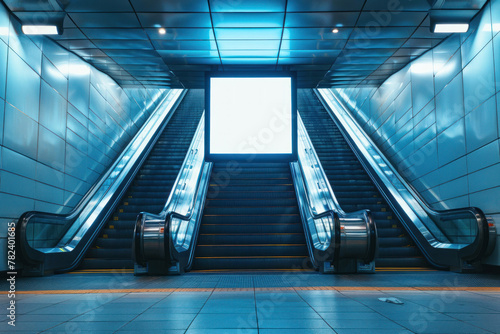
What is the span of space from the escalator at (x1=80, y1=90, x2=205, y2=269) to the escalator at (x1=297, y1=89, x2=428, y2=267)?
3970mm

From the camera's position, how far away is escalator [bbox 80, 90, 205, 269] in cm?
786

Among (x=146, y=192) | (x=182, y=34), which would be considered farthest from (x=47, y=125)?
Result: (x=146, y=192)

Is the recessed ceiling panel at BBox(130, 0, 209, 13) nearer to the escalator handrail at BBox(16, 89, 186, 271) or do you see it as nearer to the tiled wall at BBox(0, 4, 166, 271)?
the tiled wall at BBox(0, 4, 166, 271)

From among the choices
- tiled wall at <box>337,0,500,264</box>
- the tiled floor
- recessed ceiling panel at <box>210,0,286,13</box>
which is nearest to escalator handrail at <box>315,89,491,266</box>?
tiled wall at <box>337,0,500,264</box>

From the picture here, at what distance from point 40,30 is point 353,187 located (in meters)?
7.12

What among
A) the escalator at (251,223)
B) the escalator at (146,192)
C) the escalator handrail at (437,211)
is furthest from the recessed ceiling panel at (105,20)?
the escalator handrail at (437,211)

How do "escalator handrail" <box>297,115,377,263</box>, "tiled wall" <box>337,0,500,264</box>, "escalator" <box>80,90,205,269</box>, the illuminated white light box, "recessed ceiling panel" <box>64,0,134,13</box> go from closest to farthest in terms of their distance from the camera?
1. "recessed ceiling panel" <box>64,0,134,13</box>
2. "tiled wall" <box>337,0,500,264</box>
3. "escalator handrail" <box>297,115,377,263</box>
4. "escalator" <box>80,90,205,269</box>
5. the illuminated white light box

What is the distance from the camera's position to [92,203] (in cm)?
897

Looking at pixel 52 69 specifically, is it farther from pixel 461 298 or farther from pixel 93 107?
pixel 461 298

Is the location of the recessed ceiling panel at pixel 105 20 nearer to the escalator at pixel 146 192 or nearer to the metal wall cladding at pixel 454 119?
the escalator at pixel 146 192

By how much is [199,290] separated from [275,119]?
189 inches

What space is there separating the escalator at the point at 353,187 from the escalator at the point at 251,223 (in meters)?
1.19

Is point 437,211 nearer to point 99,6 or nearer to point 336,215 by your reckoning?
point 336,215

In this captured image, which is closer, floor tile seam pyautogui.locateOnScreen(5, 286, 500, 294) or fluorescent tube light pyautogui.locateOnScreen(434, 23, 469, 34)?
floor tile seam pyautogui.locateOnScreen(5, 286, 500, 294)
